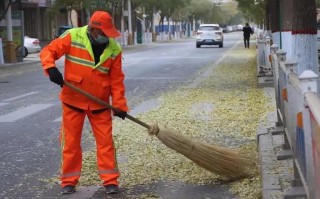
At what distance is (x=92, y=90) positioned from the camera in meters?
5.80

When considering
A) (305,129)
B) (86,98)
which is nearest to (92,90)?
(86,98)

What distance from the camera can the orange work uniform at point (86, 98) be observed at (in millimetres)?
5742

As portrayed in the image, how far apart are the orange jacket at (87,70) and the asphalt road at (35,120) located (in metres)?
0.98

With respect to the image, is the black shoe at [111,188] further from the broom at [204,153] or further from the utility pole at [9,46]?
the utility pole at [9,46]

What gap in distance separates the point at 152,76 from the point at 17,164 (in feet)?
39.6

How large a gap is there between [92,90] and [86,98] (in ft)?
0.30

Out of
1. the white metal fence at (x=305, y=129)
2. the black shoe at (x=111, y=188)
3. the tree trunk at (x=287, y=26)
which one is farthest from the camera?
the tree trunk at (x=287, y=26)

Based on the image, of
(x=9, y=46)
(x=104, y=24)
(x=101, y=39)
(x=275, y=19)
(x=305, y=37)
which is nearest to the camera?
(x=104, y=24)

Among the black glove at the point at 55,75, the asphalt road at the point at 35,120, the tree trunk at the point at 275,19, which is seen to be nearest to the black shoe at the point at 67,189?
the asphalt road at the point at 35,120

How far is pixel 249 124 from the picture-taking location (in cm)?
957

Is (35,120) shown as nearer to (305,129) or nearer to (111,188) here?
(111,188)

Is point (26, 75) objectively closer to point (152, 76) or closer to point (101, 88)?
point (152, 76)

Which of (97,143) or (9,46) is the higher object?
(9,46)

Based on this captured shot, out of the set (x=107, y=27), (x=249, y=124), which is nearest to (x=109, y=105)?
(x=107, y=27)
